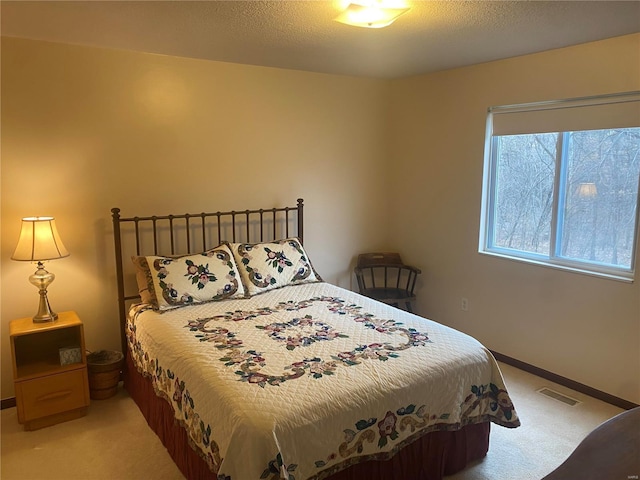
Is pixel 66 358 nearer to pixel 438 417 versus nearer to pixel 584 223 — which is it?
pixel 438 417

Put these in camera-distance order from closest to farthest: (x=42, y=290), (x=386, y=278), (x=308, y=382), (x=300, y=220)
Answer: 1. (x=308, y=382)
2. (x=42, y=290)
3. (x=300, y=220)
4. (x=386, y=278)

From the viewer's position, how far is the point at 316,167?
4.09 meters

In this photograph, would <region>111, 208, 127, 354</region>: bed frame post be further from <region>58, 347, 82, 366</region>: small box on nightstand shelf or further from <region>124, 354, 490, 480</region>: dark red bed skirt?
<region>124, 354, 490, 480</region>: dark red bed skirt

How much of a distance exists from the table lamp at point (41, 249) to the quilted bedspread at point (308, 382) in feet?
1.77

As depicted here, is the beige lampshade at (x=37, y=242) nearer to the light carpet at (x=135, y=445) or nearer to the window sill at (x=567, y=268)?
the light carpet at (x=135, y=445)

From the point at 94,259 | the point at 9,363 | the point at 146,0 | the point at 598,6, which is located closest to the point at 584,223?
the point at 598,6

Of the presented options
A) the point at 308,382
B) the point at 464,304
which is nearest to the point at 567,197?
the point at 464,304

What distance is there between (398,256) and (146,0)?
3067 mm

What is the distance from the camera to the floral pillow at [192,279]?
2.99 metres

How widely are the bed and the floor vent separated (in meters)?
0.93

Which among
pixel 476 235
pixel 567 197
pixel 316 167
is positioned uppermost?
pixel 316 167

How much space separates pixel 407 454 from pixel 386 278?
2468mm

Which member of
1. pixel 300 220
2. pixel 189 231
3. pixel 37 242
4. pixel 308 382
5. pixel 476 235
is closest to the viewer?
pixel 308 382

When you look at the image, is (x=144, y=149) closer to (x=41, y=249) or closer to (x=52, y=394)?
(x=41, y=249)
